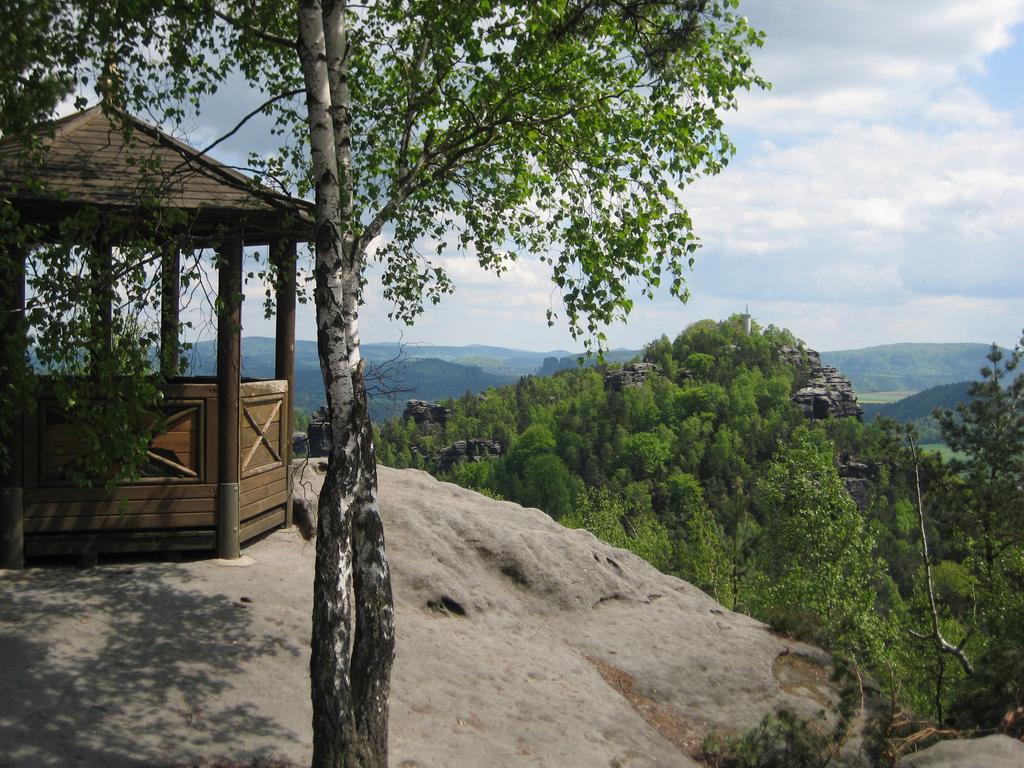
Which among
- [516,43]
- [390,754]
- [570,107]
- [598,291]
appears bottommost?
[390,754]

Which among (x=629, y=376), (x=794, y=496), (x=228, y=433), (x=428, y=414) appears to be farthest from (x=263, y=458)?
(x=428, y=414)

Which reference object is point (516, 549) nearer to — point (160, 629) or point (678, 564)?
point (160, 629)

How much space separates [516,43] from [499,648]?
7.81m

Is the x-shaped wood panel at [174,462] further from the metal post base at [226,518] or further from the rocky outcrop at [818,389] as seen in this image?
the rocky outcrop at [818,389]

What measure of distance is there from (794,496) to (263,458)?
2479 centimetres

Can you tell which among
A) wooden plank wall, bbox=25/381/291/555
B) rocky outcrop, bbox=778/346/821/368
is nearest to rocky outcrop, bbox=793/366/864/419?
rocky outcrop, bbox=778/346/821/368

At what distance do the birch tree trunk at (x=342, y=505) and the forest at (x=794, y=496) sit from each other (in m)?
1.31

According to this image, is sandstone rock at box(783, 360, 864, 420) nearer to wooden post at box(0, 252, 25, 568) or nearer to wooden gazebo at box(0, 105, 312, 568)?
wooden gazebo at box(0, 105, 312, 568)

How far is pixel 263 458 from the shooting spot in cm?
1311

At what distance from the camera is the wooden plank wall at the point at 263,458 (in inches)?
488

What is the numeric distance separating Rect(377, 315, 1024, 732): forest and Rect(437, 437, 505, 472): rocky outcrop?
1451 mm

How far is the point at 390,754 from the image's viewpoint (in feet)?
27.8

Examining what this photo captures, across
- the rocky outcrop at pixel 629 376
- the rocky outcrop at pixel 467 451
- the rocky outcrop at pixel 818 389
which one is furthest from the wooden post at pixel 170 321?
the rocky outcrop at pixel 629 376

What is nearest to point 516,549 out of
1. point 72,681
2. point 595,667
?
point 595,667
